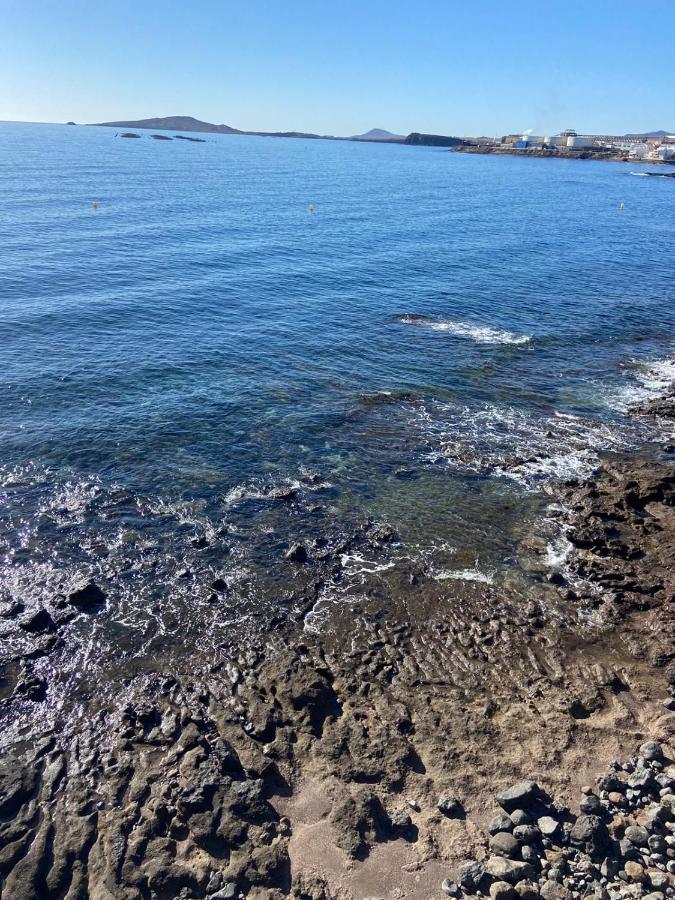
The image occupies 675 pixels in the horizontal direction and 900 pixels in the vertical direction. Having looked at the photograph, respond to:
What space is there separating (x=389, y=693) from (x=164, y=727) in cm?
794

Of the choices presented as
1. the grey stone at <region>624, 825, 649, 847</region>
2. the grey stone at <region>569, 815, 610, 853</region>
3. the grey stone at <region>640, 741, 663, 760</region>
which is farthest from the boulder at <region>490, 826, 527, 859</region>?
the grey stone at <region>640, 741, 663, 760</region>

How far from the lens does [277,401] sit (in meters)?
40.8

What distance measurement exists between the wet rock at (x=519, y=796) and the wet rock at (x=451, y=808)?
122 cm

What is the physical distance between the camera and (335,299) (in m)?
61.6

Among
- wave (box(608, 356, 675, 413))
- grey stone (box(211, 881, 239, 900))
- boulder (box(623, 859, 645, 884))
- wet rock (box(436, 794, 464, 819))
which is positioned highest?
wave (box(608, 356, 675, 413))

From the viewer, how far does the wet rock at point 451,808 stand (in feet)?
53.5

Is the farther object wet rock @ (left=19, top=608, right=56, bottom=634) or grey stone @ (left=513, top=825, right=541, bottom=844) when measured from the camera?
wet rock @ (left=19, top=608, right=56, bottom=634)

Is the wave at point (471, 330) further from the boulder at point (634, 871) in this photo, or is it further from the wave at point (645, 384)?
the boulder at point (634, 871)

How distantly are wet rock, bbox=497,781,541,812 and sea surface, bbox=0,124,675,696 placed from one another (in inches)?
371

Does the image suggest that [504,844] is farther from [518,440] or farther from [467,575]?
[518,440]

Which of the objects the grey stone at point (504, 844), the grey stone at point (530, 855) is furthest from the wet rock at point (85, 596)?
the grey stone at point (530, 855)

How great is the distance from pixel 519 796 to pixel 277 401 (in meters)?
29.8

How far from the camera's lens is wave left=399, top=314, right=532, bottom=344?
53000 millimetres

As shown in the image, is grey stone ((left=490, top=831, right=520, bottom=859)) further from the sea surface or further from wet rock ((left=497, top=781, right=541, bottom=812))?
the sea surface
